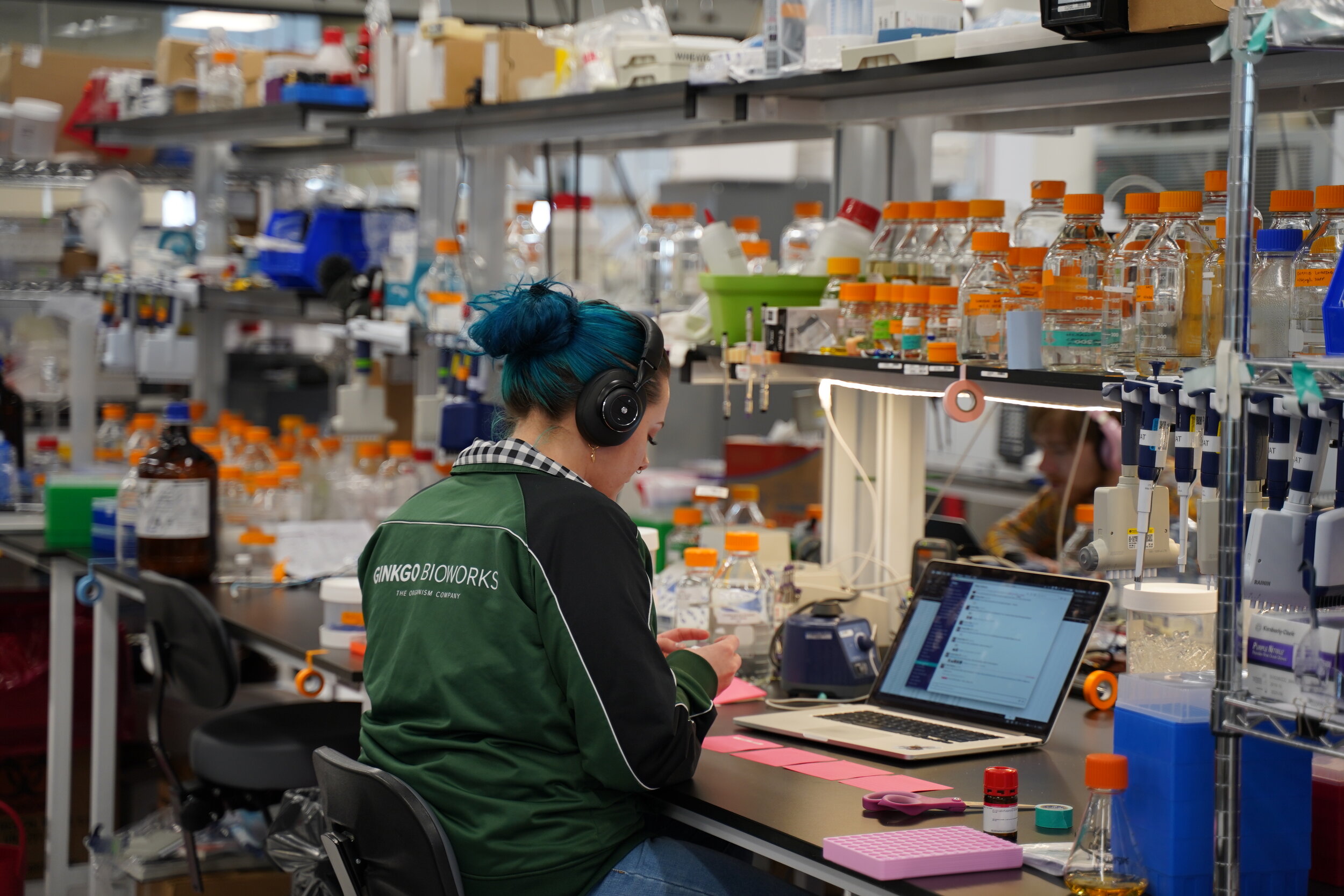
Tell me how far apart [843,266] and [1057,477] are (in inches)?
79.2

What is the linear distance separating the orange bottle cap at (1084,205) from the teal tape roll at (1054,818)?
31.4 inches

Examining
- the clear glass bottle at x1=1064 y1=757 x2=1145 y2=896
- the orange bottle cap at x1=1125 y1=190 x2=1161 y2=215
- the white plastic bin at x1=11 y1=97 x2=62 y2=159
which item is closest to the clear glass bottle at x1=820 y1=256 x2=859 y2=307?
the orange bottle cap at x1=1125 y1=190 x2=1161 y2=215

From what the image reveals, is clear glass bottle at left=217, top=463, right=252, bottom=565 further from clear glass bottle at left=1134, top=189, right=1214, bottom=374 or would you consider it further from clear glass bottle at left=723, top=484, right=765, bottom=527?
clear glass bottle at left=1134, top=189, right=1214, bottom=374

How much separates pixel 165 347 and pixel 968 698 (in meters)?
3.09

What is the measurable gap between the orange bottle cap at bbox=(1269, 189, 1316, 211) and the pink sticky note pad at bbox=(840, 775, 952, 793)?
0.81 meters

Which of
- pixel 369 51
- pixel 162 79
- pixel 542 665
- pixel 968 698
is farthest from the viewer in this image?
pixel 162 79

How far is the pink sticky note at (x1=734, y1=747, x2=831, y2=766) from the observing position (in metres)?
1.90

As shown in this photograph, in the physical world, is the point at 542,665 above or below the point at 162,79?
below

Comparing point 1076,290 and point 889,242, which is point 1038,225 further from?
point 1076,290

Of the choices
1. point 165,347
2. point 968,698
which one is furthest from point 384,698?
point 165,347

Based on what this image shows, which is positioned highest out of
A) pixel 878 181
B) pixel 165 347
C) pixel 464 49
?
pixel 464 49

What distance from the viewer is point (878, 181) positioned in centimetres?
260

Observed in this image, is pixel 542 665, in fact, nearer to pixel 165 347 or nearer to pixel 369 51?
pixel 369 51

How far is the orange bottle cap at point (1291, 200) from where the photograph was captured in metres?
1.65
